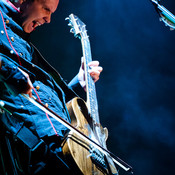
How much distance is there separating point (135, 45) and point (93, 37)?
859mm

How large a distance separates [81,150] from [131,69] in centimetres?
304

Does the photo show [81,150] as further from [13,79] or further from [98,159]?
[13,79]

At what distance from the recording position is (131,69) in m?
4.24

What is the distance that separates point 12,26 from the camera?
60.2 inches

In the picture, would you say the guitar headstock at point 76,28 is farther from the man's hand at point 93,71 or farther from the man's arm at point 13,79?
the man's arm at point 13,79

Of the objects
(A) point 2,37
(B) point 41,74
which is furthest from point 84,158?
(A) point 2,37

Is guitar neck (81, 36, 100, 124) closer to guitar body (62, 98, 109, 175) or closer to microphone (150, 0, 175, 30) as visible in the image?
guitar body (62, 98, 109, 175)

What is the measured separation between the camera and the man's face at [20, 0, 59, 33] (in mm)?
1688

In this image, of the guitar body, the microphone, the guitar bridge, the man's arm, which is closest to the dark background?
the guitar body

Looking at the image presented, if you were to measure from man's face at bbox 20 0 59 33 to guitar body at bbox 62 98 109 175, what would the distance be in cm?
74

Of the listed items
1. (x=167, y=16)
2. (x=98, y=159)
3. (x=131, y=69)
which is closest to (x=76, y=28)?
(x=167, y=16)

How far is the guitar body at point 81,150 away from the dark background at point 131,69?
1799 mm

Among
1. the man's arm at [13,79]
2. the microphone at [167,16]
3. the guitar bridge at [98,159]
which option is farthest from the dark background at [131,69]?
the man's arm at [13,79]

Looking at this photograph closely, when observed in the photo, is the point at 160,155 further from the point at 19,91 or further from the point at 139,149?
the point at 19,91
